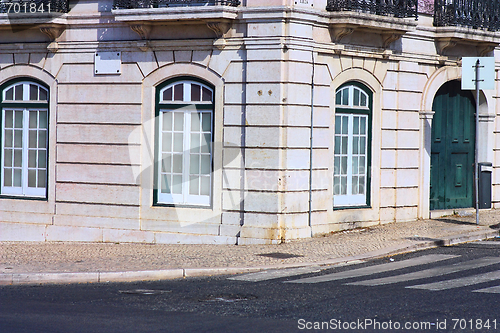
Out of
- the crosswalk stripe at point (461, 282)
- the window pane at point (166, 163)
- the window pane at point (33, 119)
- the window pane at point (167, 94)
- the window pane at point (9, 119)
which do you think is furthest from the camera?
the window pane at point (9, 119)

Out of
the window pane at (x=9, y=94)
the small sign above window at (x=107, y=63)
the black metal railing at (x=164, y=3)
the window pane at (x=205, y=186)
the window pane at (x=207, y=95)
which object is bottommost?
the window pane at (x=205, y=186)

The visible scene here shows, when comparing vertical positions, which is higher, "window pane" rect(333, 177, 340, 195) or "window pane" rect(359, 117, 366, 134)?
"window pane" rect(359, 117, 366, 134)

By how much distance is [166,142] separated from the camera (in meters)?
15.6

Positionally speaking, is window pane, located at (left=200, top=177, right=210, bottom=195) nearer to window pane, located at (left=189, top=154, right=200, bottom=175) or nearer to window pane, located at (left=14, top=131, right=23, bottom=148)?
window pane, located at (left=189, top=154, right=200, bottom=175)

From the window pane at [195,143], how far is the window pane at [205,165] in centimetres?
21

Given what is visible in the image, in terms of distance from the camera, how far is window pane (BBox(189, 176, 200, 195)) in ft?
50.4

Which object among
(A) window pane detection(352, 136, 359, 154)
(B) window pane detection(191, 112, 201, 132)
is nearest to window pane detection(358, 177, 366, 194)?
(A) window pane detection(352, 136, 359, 154)

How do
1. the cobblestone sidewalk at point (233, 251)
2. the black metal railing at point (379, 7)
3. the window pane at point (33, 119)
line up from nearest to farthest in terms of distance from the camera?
the cobblestone sidewalk at point (233, 251) < the black metal railing at point (379, 7) < the window pane at point (33, 119)

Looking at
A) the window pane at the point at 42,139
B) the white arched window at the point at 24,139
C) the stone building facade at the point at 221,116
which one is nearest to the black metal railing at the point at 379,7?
the stone building facade at the point at 221,116

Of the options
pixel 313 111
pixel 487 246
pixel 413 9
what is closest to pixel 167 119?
pixel 313 111

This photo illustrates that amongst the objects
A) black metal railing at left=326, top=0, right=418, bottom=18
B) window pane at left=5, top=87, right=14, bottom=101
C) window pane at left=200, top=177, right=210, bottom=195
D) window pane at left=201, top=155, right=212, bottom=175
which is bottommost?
window pane at left=200, top=177, right=210, bottom=195

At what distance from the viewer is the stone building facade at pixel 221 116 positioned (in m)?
14.5

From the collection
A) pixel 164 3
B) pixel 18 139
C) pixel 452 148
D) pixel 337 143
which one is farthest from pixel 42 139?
pixel 452 148

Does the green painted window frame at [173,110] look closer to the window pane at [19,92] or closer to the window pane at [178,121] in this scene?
the window pane at [178,121]
